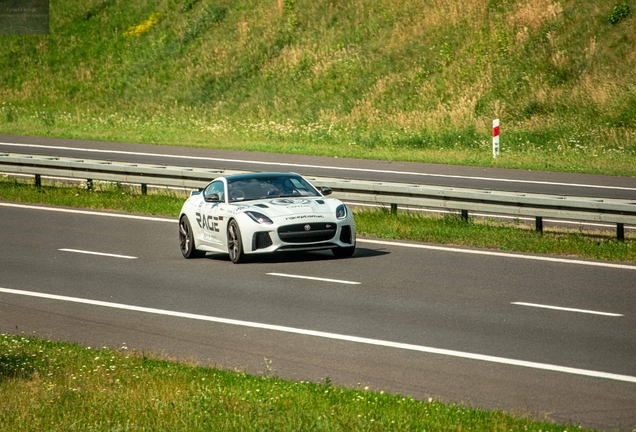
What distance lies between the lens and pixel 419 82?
39688 millimetres

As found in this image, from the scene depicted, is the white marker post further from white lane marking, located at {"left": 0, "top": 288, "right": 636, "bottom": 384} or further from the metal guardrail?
white lane marking, located at {"left": 0, "top": 288, "right": 636, "bottom": 384}

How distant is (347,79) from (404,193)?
22.4 metres

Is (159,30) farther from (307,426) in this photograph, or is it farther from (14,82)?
(307,426)

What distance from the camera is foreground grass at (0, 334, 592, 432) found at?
24.7ft

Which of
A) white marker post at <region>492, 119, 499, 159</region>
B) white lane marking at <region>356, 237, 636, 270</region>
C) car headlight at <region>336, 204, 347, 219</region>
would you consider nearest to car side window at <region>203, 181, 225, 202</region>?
car headlight at <region>336, 204, 347, 219</region>

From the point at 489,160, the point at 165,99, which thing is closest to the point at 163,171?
the point at 489,160

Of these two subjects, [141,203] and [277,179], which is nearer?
[277,179]

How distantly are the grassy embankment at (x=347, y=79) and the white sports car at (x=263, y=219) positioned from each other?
43.0ft

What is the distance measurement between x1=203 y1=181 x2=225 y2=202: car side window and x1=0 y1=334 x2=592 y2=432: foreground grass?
7370 mm

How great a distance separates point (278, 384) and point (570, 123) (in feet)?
85.7

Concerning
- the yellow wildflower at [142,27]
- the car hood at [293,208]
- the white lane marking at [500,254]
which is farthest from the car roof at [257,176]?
the yellow wildflower at [142,27]

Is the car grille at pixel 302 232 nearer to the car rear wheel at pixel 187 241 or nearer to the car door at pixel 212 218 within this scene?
the car door at pixel 212 218

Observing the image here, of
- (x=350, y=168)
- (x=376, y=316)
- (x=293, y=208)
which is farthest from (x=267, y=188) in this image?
(x=350, y=168)

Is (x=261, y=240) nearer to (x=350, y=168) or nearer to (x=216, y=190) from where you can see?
(x=216, y=190)
